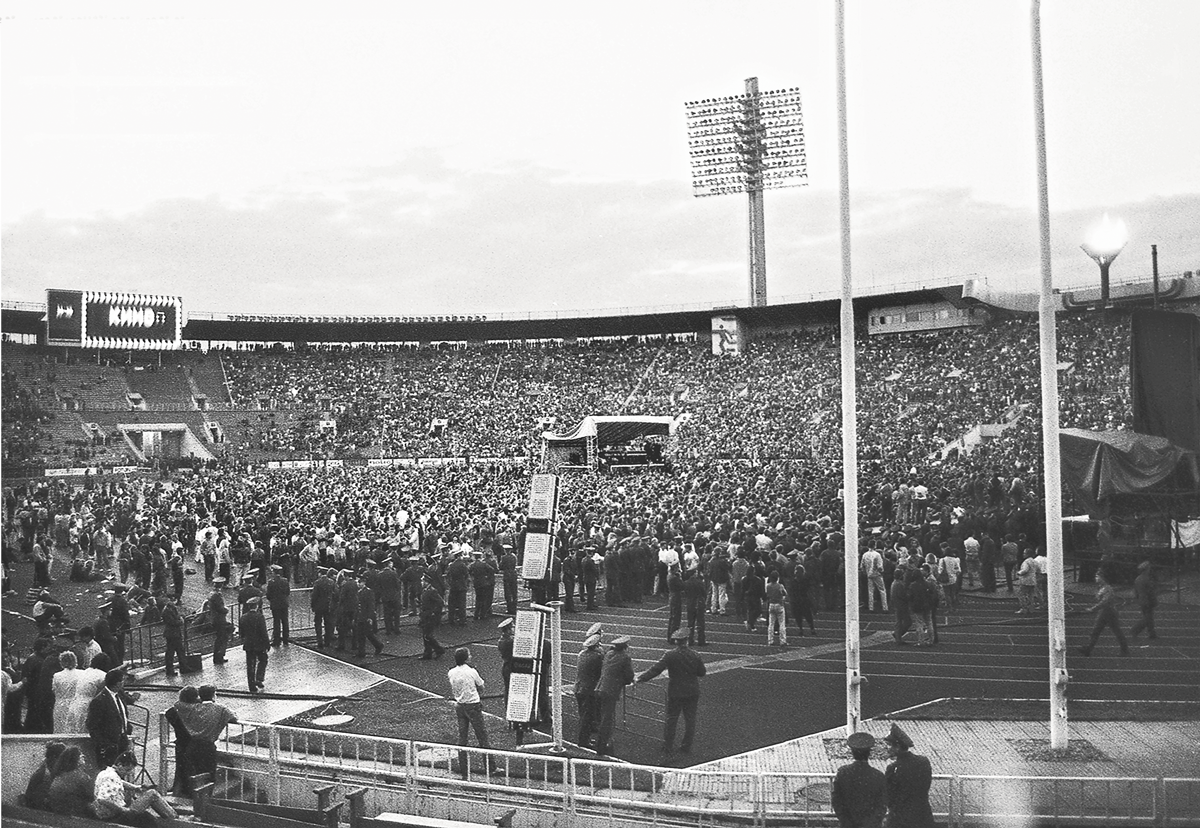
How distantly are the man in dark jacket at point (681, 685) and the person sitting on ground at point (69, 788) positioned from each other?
456cm

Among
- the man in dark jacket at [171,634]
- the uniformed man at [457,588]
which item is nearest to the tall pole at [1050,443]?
the uniformed man at [457,588]

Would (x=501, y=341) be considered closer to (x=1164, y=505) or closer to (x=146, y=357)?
(x=146, y=357)

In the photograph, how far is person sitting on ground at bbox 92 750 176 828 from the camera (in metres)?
7.01

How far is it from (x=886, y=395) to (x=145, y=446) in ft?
78.1

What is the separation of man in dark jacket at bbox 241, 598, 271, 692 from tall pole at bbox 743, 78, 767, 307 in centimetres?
2097

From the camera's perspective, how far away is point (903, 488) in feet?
65.5

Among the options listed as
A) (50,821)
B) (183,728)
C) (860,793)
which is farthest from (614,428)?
(860,793)

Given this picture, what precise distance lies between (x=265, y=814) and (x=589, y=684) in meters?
3.37

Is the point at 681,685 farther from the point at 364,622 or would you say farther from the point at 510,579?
the point at 510,579

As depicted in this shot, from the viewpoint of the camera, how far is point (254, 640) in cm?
1230

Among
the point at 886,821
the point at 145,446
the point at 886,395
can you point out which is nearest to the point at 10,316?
the point at 145,446

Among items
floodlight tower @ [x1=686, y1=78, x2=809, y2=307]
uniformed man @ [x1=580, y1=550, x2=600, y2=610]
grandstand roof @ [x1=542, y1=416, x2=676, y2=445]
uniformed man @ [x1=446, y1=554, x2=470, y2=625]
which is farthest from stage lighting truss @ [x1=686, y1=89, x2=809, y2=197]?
uniformed man @ [x1=446, y1=554, x2=470, y2=625]

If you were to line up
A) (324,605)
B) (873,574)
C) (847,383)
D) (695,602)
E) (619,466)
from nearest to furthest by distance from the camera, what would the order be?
(847,383)
(695,602)
(324,605)
(873,574)
(619,466)

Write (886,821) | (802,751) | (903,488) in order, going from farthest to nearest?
(903,488)
(802,751)
(886,821)
